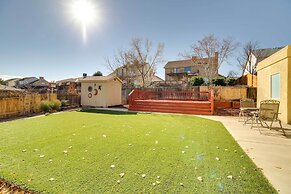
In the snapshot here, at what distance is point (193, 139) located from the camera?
4910 mm

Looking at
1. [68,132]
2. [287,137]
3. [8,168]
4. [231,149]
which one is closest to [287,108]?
[287,137]

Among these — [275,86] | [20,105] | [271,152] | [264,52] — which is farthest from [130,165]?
[264,52]

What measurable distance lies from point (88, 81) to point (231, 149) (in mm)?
12471

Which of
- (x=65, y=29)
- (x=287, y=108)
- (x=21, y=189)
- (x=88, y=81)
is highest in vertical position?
(x=65, y=29)

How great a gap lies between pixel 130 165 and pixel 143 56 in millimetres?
23623

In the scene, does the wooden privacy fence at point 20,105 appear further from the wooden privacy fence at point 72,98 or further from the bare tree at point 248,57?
the bare tree at point 248,57

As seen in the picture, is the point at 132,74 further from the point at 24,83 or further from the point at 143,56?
the point at 24,83

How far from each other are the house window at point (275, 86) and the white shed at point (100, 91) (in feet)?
34.5

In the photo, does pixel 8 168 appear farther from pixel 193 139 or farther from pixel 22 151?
pixel 193 139

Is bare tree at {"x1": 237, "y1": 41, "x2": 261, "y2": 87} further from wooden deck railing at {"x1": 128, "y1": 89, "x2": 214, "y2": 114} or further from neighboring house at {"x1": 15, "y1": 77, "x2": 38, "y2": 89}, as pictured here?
neighboring house at {"x1": 15, "y1": 77, "x2": 38, "y2": 89}

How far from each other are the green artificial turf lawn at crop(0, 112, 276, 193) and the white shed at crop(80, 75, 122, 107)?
8808 millimetres

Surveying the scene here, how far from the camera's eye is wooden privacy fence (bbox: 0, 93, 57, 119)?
9383mm

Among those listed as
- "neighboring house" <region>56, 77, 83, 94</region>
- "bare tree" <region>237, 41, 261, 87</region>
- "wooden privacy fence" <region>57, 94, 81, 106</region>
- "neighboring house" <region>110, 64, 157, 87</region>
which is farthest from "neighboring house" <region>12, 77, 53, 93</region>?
"bare tree" <region>237, 41, 261, 87</region>

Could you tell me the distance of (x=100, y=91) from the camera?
Result: 547 inches
